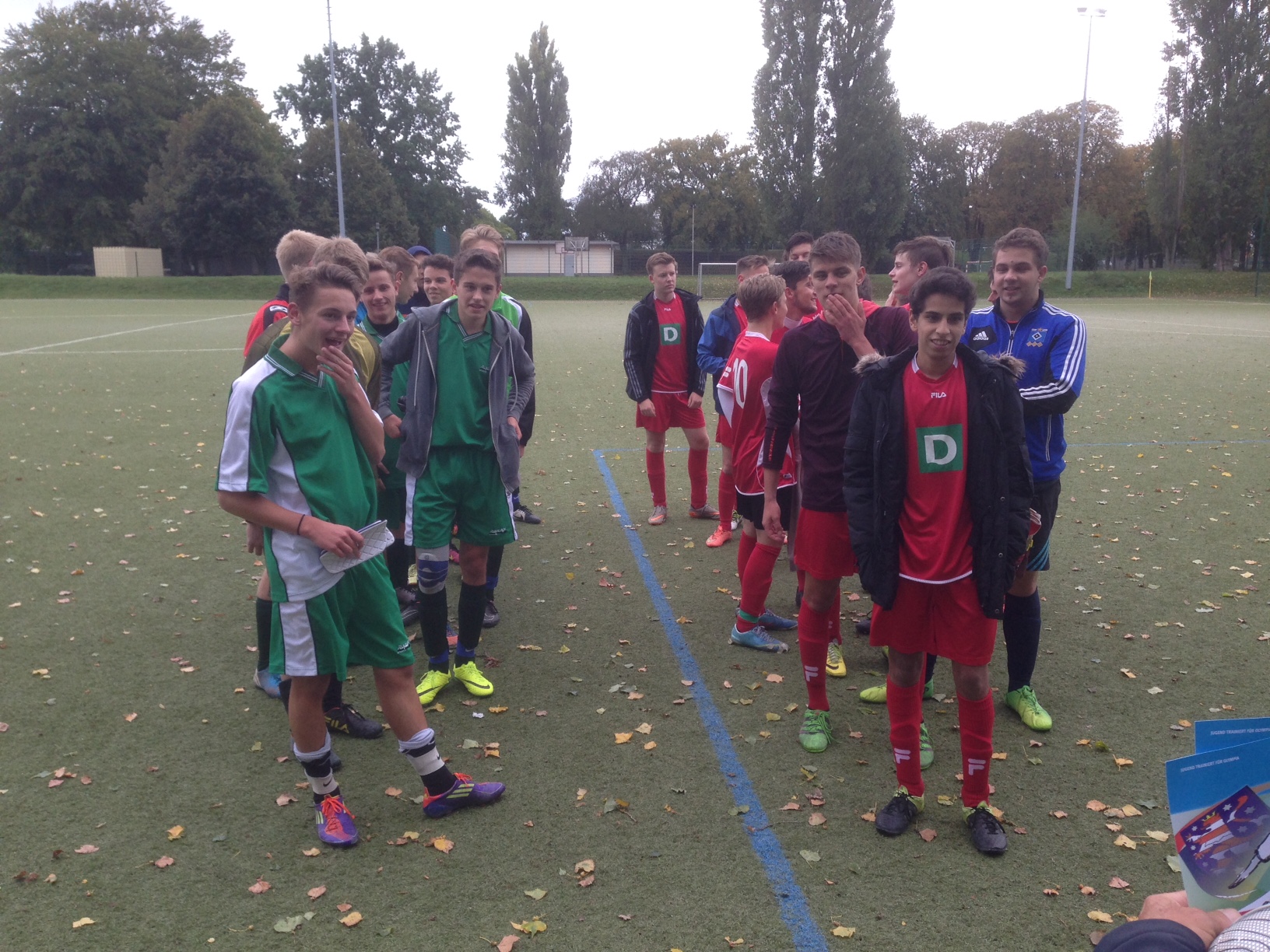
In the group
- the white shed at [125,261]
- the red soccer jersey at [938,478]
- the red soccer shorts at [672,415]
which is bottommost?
the red soccer shorts at [672,415]

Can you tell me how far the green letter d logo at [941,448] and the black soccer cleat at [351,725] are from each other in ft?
8.80

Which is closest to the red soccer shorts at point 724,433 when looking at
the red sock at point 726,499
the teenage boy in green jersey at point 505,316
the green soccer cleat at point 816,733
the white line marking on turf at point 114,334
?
the red sock at point 726,499

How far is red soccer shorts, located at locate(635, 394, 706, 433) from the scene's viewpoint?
301 inches

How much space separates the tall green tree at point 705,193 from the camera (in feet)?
250

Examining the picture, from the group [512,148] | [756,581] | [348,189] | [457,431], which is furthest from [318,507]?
[512,148]

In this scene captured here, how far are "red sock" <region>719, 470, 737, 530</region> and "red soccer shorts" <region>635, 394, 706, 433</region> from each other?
2.44 feet

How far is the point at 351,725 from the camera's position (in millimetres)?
4266

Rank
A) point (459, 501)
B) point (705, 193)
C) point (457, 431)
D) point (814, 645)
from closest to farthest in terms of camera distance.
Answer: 1. point (814, 645)
2. point (457, 431)
3. point (459, 501)
4. point (705, 193)

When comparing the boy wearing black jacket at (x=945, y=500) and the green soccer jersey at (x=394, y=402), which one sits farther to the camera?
the green soccer jersey at (x=394, y=402)

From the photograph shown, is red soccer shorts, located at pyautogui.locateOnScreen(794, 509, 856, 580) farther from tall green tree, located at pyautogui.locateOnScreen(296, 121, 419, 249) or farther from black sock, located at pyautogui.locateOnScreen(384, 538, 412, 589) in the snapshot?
tall green tree, located at pyautogui.locateOnScreen(296, 121, 419, 249)

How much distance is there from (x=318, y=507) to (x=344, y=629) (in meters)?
0.44

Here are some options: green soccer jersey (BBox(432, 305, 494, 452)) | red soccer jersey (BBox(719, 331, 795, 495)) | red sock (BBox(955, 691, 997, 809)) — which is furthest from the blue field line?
green soccer jersey (BBox(432, 305, 494, 452))

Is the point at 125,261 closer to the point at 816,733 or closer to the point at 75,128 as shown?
the point at 75,128

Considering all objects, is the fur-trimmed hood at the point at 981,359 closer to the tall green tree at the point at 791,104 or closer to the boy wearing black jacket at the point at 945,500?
the boy wearing black jacket at the point at 945,500
